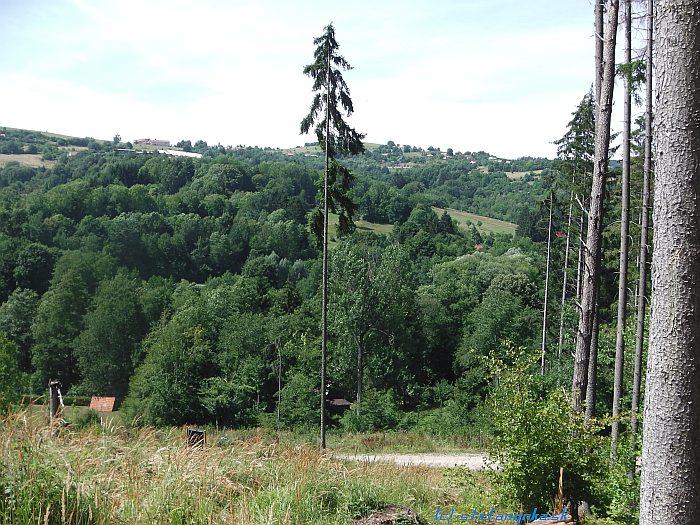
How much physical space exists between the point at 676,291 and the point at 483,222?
91400 mm

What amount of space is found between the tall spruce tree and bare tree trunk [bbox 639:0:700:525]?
1366cm

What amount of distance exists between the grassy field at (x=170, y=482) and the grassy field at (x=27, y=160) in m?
113

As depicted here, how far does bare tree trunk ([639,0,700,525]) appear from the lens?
3588 millimetres

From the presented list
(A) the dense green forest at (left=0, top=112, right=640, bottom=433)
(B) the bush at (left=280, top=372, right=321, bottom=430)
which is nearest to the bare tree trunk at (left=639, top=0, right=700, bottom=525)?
(A) the dense green forest at (left=0, top=112, right=640, bottom=433)

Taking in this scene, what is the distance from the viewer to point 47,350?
44375 mm

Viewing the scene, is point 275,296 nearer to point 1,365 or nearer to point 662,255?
point 1,365

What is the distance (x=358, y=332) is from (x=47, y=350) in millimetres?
24041

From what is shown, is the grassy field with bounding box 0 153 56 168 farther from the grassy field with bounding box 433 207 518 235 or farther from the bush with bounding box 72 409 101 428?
the bush with bounding box 72 409 101 428

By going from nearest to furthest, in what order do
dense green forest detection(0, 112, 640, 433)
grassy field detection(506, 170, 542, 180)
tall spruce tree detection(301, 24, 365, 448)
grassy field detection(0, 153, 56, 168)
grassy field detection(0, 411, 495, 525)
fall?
grassy field detection(0, 411, 495, 525) → tall spruce tree detection(301, 24, 365, 448) → dense green forest detection(0, 112, 640, 433) → grassy field detection(0, 153, 56, 168) → grassy field detection(506, 170, 542, 180)

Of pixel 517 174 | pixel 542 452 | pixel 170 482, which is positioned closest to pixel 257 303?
pixel 542 452

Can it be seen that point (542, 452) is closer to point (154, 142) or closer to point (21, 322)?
point (21, 322)

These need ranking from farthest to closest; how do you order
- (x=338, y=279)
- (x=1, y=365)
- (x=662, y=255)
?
1. (x=338, y=279)
2. (x=1, y=365)
3. (x=662, y=255)

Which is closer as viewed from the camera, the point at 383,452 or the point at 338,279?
the point at 383,452

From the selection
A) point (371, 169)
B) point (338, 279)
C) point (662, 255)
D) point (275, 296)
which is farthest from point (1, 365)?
point (371, 169)
